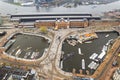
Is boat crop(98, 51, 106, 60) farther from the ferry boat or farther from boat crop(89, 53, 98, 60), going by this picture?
the ferry boat

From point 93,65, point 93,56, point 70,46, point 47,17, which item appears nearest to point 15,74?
point 93,65

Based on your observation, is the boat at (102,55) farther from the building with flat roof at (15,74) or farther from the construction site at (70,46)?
the building with flat roof at (15,74)

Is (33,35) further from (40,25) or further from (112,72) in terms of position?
(112,72)

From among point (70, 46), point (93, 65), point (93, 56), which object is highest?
point (70, 46)

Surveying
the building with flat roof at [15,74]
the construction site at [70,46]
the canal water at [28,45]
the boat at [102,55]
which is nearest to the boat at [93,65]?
the construction site at [70,46]

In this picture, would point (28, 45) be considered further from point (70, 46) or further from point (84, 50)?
point (84, 50)

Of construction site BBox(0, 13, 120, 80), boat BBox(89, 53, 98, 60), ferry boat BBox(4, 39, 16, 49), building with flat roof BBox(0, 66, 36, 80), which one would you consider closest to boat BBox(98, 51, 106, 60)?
construction site BBox(0, 13, 120, 80)

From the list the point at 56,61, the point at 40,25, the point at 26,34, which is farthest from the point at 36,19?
the point at 56,61
